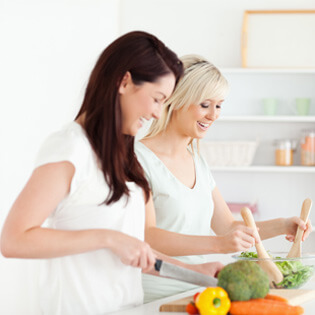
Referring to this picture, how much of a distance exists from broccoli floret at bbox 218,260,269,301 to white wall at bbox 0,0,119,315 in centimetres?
152

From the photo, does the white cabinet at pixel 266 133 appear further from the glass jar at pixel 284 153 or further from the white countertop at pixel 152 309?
the white countertop at pixel 152 309

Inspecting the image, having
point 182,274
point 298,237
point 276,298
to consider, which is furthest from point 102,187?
point 298,237

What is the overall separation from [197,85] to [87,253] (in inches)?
30.1

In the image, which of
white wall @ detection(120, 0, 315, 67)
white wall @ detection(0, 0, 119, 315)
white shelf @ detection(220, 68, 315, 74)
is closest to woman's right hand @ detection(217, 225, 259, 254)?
white wall @ detection(0, 0, 119, 315)

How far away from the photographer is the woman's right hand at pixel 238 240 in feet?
5.64

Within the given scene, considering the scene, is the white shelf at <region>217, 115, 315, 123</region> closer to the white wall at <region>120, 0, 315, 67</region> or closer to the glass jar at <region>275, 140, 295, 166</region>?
Answer: the glass jar at <region>275, 140, 295, 166</region>

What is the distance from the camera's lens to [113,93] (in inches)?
56.4

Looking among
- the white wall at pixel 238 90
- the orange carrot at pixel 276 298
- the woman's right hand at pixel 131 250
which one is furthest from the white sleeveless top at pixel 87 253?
the white wall at pixel 238 90

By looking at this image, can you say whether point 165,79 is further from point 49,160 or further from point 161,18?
point 161,18

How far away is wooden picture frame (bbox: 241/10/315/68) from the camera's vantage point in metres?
4.37

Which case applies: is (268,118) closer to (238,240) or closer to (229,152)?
(229,152)

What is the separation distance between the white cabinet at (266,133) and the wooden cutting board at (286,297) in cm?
276

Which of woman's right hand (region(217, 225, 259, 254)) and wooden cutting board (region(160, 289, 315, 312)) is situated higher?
woman's right hand (region(217, 225, 259, 254))

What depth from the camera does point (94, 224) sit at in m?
1.44
